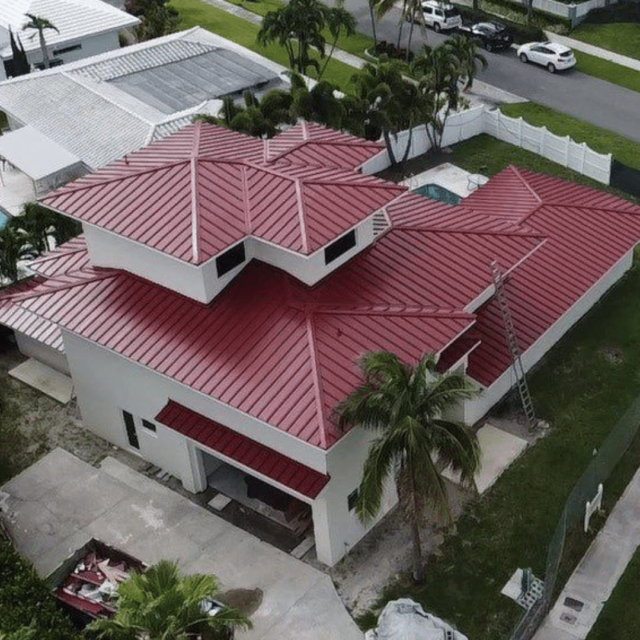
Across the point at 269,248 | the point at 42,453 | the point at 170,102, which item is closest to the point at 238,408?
the point at 269,248

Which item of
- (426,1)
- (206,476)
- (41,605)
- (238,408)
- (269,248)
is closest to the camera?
(41,605)

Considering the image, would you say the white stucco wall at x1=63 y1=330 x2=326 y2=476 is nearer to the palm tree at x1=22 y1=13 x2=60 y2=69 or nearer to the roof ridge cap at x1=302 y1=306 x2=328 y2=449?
the roof ridge cap at x1=302 y1=306 x2=328 y2=449

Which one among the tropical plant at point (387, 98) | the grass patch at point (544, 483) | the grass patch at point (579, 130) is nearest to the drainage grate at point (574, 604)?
the grass patch at point (544, 483)

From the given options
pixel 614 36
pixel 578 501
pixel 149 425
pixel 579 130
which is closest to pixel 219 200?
pixel 149 425

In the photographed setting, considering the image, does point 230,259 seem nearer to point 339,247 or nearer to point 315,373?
point 339,247

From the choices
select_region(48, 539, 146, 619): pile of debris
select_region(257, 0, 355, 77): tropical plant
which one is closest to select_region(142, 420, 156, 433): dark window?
select_region(48, 539, 146, 619): pile of debris

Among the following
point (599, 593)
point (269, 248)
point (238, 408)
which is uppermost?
point (269, 248)

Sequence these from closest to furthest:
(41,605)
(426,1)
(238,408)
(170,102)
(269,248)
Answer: (41,605) → (238,408) → (269,248) → (170,102) → (426,1)

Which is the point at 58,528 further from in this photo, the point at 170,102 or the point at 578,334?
the point at 170,102
